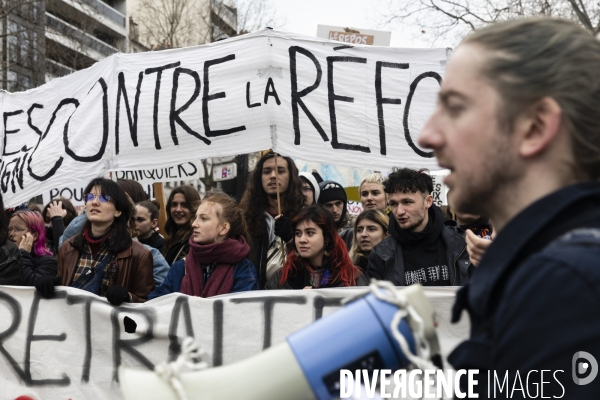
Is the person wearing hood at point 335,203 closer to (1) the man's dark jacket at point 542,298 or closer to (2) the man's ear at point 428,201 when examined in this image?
(2) the man's ear at point 428,201

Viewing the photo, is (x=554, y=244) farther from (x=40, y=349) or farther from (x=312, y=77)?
(x=312, y=77)

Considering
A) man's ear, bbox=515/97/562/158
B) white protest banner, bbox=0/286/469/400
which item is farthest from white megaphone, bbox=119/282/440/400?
white protest banner, bbox=0/286/469/400

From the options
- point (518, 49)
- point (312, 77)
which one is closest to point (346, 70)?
point (312, 77)

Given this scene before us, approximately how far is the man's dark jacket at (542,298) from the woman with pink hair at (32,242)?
183 inches

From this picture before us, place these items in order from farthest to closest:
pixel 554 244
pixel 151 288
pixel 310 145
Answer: pixel 310 145 < pixel 151 288 < pixel 554 244

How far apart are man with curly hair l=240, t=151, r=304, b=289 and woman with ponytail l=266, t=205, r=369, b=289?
1.12 ft

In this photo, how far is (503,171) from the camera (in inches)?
43.9

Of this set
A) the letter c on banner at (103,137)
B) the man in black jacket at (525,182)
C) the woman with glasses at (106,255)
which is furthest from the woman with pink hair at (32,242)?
the man in black jacket at (525,182)

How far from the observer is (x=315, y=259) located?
4.51m

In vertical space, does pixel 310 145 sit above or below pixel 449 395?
above

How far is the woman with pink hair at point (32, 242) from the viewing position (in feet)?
17.4

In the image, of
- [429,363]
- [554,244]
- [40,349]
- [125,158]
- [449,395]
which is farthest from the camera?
[125,158]

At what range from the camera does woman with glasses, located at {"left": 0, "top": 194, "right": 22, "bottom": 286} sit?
4.55 m

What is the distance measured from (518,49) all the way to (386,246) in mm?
3330
